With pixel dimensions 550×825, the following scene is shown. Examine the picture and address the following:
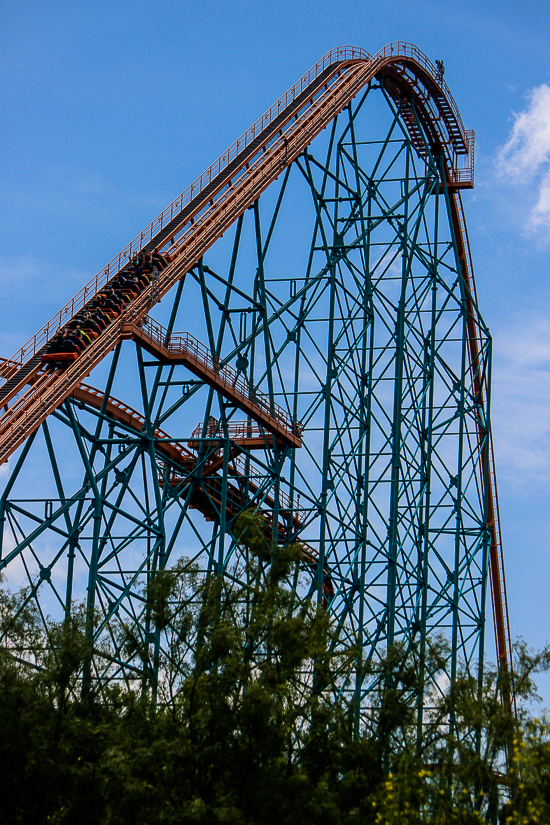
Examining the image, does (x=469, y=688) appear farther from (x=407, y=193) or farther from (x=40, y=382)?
(x=407, y=193)

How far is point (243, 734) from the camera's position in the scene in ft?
65.8

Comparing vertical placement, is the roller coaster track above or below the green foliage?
above

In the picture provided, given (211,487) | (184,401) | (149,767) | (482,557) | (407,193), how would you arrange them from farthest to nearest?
(482,557) < (407,193) < (211,487) < (184,401) < (149,767)

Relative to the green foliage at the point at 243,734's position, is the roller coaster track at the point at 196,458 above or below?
above

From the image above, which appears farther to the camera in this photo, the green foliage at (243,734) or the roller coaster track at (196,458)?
the roller coaster track at (196,458)

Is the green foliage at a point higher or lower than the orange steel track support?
lower

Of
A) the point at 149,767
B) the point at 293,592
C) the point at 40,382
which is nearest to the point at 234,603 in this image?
the point at 293,592

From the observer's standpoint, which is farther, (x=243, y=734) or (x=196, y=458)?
(x=196, y=458)

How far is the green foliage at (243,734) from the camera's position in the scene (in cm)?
1939

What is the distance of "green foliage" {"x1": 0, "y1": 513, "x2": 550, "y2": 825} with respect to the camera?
19391 millimetres

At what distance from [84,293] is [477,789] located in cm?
1357

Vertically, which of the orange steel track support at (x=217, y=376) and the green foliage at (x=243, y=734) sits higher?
the orange steel track support at (x=217, y=376)

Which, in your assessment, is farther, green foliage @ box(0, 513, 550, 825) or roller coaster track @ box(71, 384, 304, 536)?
roller coaster track @ box(71, 384, 304, 536)

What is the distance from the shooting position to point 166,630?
70.2 ft
